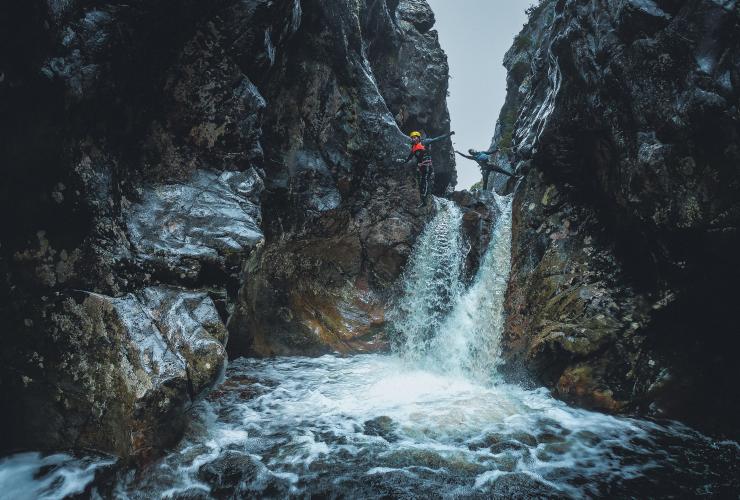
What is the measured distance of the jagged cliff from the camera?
499cm

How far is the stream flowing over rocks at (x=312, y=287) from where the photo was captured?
5.00 m

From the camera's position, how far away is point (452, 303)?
469 inches

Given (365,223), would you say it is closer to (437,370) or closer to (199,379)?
(437,370)

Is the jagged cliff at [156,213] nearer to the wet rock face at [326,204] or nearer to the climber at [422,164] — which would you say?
the wet rock face at [326,204]

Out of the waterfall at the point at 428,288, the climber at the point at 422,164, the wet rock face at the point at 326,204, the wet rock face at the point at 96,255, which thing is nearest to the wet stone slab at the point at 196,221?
the wet rock face at the point at 96,255

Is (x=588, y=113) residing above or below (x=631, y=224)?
above

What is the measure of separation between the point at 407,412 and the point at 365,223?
670cm

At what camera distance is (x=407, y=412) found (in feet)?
24.1

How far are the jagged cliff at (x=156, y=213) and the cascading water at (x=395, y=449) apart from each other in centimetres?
55

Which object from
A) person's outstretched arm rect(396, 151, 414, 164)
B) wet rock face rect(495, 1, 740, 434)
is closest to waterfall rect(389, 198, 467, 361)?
person's outstretched arm rect(396, 151, 414, 164)

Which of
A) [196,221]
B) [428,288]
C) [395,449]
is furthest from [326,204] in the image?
[395,449]

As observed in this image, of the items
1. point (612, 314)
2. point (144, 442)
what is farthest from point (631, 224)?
point (144, 442)

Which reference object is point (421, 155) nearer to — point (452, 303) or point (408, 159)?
point (408, 159)

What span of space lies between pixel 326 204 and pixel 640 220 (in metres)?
8.09
